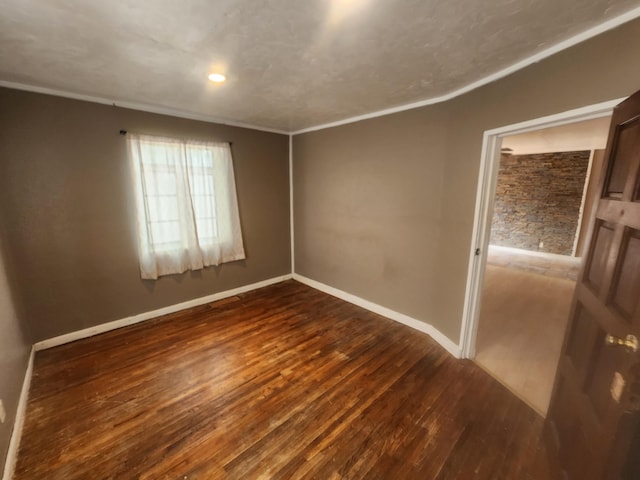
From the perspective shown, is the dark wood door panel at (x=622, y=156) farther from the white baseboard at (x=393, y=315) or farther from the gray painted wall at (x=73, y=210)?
the gray painted wall at (x=73, y=210)

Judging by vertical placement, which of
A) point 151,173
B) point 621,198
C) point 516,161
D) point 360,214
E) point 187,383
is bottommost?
point 187,383

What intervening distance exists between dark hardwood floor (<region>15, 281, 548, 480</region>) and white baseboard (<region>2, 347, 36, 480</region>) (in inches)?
1.3

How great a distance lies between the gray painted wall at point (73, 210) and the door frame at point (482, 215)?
9.75ft

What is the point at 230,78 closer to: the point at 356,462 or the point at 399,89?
the point at 399,89

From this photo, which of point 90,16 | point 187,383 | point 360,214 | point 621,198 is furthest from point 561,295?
point 90,16

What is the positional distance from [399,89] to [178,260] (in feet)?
9.78

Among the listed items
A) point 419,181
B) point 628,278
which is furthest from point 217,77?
point 628,278

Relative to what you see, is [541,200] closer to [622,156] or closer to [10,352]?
[622,156]

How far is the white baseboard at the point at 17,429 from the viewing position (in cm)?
136

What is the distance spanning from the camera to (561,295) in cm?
379

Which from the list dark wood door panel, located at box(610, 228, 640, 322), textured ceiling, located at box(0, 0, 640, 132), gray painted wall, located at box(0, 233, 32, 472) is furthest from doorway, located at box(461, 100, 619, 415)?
gray painted wall, located at box(0, 233, 32, 472)

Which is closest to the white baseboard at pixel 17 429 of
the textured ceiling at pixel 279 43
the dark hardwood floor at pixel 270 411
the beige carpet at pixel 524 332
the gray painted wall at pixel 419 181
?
the dark hardwood floor at pixel 270 411

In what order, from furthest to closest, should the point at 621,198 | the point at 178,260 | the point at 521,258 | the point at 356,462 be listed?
the point at 521,258, the point at 178,260, the point at 356,462, the point at 621,198

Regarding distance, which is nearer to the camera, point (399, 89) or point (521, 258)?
point (399, 89)
